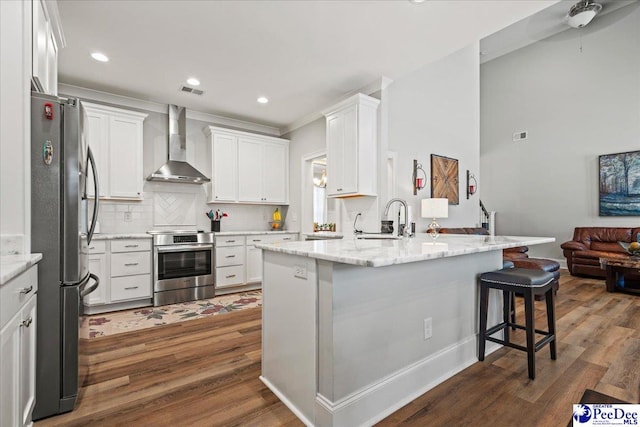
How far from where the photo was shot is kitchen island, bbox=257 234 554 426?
1.62 m

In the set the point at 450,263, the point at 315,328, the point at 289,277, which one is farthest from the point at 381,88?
the point at 315,328

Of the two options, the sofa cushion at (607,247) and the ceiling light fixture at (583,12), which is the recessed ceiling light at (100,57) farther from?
the sofa cushion at (607,247)

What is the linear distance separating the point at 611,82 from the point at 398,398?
760 centimetres

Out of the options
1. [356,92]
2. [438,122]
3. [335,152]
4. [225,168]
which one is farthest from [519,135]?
[225,168]

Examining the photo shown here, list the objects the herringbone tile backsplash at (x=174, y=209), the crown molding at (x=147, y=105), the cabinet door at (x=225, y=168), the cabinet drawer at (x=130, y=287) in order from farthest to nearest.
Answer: the cabinet door at (x=225, y=168)
the herringbone tile backsplash at (x=174, y=209)
the crown molding at (x=147, y=105)
the cabinet drawer at (x=130, y=287)

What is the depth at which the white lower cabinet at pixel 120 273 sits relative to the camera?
147 inches

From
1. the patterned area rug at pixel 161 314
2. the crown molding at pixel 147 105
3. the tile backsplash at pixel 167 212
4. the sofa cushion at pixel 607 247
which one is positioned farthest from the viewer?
the sofa cushion at pixel 607 247

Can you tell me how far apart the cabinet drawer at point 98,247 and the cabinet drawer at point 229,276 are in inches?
55.6

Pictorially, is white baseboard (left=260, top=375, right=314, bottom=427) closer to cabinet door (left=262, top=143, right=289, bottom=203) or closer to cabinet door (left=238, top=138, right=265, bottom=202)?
cabinet door (left=238, top=138, right=265, bottom=202)

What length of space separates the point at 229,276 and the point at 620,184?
23.5 ft

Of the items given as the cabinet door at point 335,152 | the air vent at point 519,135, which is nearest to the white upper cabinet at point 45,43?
the cabinet door at point 335,152

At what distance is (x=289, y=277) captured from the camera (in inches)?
74.3

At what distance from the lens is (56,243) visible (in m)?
1.81

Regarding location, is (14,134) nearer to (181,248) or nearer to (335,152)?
(181,248)
